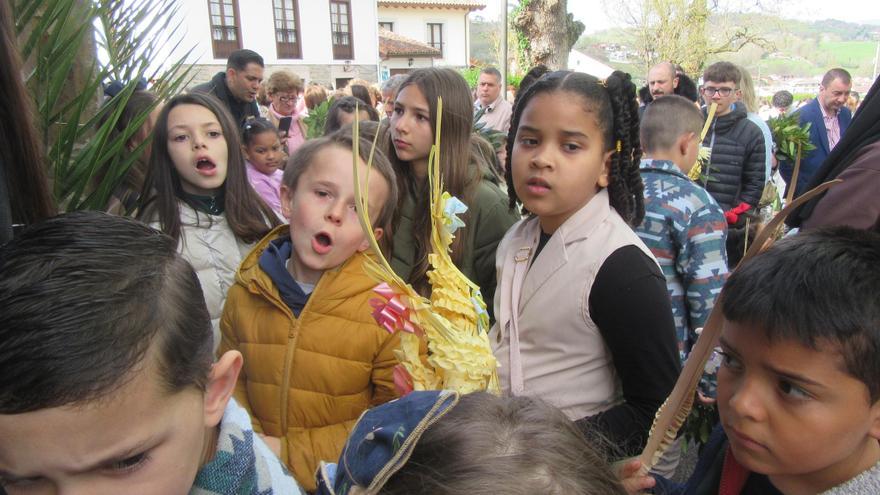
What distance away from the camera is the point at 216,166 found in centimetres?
237

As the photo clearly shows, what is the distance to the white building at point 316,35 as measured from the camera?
81.2ft

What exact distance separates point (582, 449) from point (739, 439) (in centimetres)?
50

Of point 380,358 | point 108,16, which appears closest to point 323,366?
point 380,358

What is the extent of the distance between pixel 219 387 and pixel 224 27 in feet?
90.9

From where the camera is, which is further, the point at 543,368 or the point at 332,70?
the point at 332,70

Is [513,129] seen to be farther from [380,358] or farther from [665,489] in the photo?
[665,489]

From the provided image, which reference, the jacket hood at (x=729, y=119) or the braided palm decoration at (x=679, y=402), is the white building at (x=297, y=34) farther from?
the braided palm decoration at (x=679, y=402)

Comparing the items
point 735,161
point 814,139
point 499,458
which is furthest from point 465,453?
point 814,139

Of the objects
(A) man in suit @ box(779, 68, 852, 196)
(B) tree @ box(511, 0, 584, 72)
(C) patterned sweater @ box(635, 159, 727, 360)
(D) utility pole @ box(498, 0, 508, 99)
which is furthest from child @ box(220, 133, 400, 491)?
(B) tree @ box(511, 0, 584, 72)

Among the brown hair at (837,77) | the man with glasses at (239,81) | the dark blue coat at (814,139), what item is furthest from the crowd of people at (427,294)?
the brown hair at (837,77)

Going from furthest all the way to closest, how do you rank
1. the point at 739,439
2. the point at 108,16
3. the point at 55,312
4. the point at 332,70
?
the point at 332,70
the point at 108,16
the point at 739,439
the point at 55,312

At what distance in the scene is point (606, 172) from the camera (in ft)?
5.71

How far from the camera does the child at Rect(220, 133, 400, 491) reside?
1656mm

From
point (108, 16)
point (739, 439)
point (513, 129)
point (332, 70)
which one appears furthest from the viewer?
point (332, 70)
